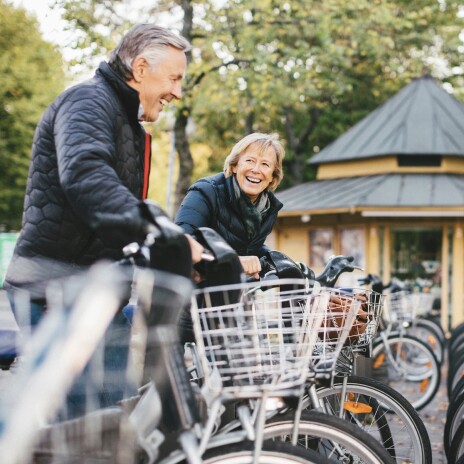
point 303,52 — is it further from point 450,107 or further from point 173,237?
point 173,237

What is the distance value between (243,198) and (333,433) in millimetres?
1448

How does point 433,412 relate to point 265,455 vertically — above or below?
below

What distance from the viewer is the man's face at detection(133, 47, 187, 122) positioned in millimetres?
2625

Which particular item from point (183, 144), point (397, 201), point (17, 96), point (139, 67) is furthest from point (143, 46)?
point (17, 96)

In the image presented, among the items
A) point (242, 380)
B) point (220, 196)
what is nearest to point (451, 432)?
point (220, 196)

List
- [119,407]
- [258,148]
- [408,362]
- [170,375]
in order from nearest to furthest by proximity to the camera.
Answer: [170,375]
[119,407]
[258,148]
[408,362]

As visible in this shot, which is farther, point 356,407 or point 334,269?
point 334,269

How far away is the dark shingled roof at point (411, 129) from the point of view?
19.4 m

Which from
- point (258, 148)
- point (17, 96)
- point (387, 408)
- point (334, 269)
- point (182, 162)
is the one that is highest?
point (17, 96)

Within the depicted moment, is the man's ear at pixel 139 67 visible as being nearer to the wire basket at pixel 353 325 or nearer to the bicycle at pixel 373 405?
the wire basket at pixel 353 325

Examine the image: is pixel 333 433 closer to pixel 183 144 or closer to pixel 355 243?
pixel 183 144

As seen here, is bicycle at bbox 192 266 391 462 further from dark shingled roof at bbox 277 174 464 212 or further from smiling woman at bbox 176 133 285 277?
dark shingled roof at bbox 277 174 464 212

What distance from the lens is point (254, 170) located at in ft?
12.2

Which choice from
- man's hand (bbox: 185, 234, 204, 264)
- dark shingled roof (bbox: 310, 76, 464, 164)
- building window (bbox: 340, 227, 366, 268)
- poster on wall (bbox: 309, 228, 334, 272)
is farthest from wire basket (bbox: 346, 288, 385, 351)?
poster on wall (bbox: 309, 228, 334, 272)
